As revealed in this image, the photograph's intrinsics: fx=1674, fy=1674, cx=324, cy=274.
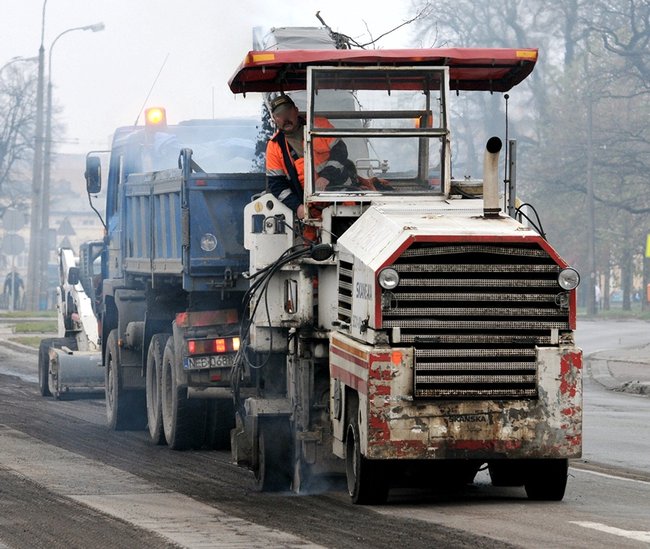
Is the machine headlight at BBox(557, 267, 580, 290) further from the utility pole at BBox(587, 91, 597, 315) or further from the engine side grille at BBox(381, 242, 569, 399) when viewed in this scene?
the utility pole at BBox(587, 91, 597, 315)

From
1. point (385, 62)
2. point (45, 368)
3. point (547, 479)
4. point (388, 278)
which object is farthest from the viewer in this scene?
point (45, 368)

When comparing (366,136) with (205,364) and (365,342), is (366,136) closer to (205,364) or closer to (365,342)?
(365,342)

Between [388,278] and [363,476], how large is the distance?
1.32 m

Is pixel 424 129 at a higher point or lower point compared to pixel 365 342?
higher

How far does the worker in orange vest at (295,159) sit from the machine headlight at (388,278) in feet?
6.17

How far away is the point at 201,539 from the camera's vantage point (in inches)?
357

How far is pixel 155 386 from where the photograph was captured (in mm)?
16359

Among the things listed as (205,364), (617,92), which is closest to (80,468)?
(205,364)

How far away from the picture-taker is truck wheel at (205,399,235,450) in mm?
15187

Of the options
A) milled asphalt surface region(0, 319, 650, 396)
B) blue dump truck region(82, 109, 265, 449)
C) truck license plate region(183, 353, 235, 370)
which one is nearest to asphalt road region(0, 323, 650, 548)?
blue dump truck region(82, 109, 265, 449)

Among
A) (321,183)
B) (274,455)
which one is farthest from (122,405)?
(321,183)

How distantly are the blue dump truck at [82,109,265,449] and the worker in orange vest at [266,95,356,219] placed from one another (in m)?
1.69

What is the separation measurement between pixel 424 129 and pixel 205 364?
376cm

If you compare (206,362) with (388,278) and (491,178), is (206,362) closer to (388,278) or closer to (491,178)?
(491,178)
